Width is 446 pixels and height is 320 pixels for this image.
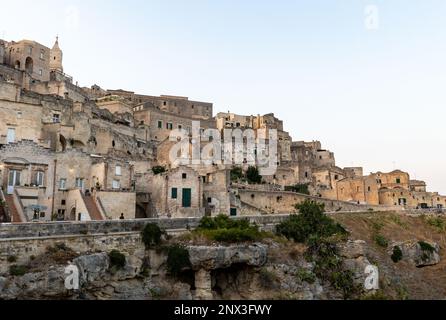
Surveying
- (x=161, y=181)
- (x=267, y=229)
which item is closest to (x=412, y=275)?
(x=267, y=229)

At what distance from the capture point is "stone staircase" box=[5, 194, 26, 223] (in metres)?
26.2

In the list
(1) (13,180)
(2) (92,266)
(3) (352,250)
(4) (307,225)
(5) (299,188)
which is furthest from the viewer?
(5) (299,188)

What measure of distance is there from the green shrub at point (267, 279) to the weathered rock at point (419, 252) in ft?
A: 48.2

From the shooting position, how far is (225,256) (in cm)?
2662

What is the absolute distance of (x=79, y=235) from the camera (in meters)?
23.5

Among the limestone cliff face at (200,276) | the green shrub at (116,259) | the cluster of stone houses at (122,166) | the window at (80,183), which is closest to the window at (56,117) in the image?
the cluster of stone houses at (122,166)

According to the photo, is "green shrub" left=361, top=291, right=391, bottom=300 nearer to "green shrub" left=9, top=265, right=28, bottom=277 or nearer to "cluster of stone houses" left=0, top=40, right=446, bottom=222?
"cluster of stone houses" left=0, top=40, right=446, bottom=222

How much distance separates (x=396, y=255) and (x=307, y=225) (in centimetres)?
969

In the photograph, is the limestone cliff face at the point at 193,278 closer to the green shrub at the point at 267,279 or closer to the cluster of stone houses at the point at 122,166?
the green shrub at the point at 267,279

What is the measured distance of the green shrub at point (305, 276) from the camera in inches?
1120

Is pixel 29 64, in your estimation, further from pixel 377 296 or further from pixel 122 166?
pixel 377 296

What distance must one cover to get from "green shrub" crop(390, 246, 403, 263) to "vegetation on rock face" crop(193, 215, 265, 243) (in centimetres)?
1349

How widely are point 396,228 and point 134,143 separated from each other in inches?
1121

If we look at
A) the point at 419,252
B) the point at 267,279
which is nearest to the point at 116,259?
the point at 267,279
